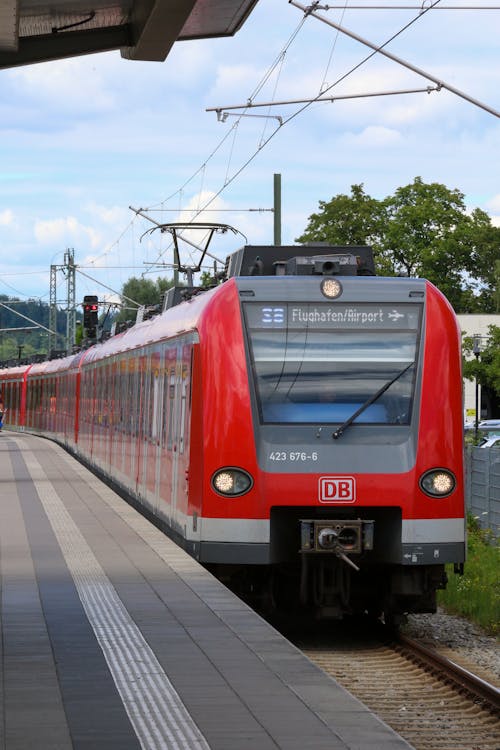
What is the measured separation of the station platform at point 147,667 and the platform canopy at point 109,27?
11.7ft

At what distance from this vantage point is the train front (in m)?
12.2

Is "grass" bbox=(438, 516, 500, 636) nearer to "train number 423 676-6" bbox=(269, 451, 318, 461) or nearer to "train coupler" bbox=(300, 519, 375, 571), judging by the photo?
"train coupler" bbox=(300, 519, 375, 571)

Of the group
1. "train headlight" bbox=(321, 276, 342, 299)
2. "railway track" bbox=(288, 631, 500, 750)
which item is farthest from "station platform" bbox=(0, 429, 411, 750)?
"train headlight" bbox=(321, 276, 342, 299)

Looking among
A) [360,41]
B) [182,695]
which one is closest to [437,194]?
[360,41]

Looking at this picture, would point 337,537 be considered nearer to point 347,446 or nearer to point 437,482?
point 347,446

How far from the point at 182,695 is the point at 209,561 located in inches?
201

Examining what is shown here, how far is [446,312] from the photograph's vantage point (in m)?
12.9

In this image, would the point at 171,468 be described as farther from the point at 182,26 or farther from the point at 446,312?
the point at 182,26

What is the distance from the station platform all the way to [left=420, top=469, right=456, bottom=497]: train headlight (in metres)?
1.91

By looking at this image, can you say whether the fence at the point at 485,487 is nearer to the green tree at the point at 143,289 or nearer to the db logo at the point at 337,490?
the db logo at the point at 337,490

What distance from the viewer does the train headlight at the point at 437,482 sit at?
40.4 ft

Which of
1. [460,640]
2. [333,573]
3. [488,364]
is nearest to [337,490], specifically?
[333,573]

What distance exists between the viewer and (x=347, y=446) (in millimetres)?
12414

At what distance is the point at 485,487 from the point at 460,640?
1194 cm
